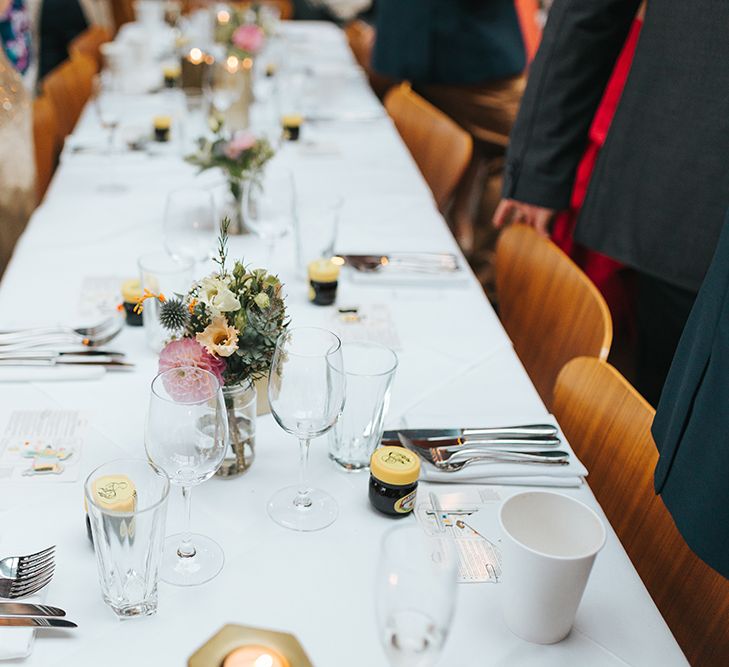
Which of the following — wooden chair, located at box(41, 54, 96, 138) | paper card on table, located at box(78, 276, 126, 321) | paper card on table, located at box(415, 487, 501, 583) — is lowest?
wooden chair, located at box(41, 54, 96, 138)

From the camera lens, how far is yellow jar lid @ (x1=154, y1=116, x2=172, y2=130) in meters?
2.78

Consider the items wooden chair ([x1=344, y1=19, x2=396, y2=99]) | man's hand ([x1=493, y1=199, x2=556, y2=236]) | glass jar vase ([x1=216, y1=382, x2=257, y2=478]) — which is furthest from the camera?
wooden chair ([x1=344, y1=19, x2=396, y2=99])

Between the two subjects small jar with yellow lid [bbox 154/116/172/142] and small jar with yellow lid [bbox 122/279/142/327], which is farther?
small jar with yellow lid [bbox 154/116/172/142]

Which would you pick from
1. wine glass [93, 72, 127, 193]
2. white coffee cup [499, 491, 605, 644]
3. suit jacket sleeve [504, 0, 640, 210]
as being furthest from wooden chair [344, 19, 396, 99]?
white coffee cup [499, 491, 605, 644]

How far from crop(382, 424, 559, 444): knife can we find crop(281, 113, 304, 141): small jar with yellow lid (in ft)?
5.97

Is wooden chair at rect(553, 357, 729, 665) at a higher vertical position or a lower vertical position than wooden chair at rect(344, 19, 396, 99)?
higher

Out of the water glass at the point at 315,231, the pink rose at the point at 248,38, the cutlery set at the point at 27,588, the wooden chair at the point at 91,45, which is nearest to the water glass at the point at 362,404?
the cutlery set at the point at 27,588

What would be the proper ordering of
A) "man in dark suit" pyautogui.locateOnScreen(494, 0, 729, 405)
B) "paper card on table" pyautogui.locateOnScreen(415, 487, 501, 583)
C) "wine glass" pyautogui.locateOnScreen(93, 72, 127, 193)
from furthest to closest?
"wine glass" pyautogui.locateOnScreen(93, 72, 127, 193) → "man in dark suit" pyautogui.locateOnScreen(494, 0, 729, 405) → "paper card on table" pyautogui.locateOnScreen(415, 487, 501, 583)

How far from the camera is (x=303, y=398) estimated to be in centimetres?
109

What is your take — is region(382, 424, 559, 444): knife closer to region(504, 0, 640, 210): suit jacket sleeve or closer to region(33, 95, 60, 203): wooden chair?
region(504, 0, 640, 210): suit jacket sleeve

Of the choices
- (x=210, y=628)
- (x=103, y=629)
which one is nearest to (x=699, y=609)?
(x=210, y=628)

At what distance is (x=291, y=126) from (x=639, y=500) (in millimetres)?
1990

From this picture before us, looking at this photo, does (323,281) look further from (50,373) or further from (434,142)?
(434,142)

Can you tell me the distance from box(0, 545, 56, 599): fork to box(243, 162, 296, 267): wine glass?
3.07 feet
